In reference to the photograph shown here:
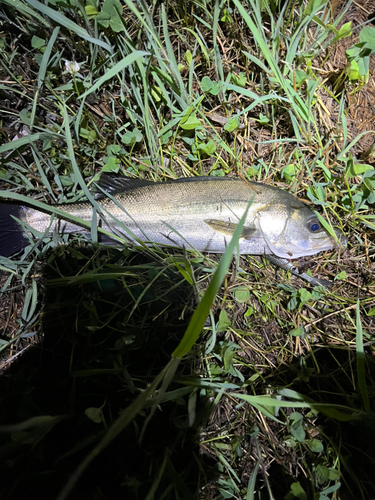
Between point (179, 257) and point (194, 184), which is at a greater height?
point (194, 184)

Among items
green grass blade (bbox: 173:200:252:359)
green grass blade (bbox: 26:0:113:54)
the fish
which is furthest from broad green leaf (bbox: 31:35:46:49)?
green grass blade (bbox: 173:200:252:359)

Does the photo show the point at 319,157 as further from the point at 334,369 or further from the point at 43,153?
the point at 43,153

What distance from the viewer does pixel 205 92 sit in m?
2.64

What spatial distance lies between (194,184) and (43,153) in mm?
1399

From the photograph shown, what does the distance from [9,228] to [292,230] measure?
2387mm

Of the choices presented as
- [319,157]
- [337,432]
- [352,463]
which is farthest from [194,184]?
[352,463]

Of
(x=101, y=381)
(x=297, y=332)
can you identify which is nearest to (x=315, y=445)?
(x=297, y=332)

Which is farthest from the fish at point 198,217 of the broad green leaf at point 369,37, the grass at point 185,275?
the broad green leaf at point 369,37

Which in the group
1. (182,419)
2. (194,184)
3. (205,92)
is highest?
(205,92)

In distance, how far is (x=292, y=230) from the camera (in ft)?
8.04

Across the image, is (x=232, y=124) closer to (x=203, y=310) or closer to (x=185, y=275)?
(x=185, y=275)

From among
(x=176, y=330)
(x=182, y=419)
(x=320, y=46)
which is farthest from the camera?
(x=320, y=46)

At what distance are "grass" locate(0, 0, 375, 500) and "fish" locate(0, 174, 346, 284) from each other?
0.15 m

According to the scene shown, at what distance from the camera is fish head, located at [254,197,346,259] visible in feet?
8.03
